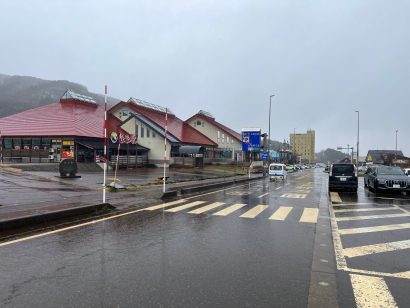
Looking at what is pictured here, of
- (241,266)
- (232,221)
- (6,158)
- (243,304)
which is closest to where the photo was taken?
(243,304)

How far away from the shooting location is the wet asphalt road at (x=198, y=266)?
14.7 feet

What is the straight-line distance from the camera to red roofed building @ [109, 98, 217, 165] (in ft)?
176

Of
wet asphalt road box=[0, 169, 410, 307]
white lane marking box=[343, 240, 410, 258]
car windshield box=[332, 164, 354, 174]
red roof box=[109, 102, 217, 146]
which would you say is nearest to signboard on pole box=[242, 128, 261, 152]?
red roof box=[109, 102, 217, 146]

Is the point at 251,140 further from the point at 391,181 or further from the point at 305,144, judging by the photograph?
the point at 305,144

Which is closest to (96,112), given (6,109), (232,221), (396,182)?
(396,182)

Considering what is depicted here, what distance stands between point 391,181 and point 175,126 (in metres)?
49.4

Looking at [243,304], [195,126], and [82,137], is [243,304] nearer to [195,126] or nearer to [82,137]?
[82,137]

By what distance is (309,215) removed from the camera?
11680 millimetres

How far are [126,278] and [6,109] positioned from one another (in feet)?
375

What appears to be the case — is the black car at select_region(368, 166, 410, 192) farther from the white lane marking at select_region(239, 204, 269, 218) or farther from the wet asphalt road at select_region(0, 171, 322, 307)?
the wet asphalt road at select_region(0, 171, 322, 307)

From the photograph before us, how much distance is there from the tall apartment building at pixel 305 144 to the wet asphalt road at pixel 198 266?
16436 centimetres

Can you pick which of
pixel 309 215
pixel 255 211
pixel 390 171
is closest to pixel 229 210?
pixel 255 211

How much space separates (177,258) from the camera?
6.18m

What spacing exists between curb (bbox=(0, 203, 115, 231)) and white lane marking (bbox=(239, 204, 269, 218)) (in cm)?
435
